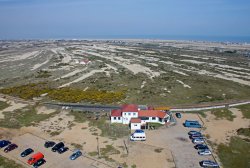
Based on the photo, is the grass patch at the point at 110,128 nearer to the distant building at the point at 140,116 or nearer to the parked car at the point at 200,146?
the distant building at the point at 140,116

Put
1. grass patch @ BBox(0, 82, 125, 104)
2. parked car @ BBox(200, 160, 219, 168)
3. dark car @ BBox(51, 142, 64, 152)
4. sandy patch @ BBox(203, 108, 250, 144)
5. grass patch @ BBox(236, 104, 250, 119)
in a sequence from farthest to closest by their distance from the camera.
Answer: grass patch @ BBox(0, 82, 125, 104) → grass patch @ BBox(236, 104, 250, 119) → sandy patch @ BBox(203, 108, 250, 144) → dark car @ BBox(51, 142, 64, 152) → parked car @ BBox(200, 160, 219, 168)

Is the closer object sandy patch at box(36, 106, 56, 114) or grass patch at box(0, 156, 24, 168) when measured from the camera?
grass patch at box(0, 156, 24, 168)

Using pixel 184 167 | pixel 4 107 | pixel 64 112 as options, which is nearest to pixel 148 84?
pixel 64 112

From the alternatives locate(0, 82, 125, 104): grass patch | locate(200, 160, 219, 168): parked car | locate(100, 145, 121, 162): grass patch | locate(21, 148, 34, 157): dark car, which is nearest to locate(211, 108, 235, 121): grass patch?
locate(200, 160, 219, 168): parked car

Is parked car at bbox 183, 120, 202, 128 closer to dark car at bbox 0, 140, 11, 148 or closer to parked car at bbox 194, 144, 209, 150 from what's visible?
parked car at bbox 194, 144, 209, 150

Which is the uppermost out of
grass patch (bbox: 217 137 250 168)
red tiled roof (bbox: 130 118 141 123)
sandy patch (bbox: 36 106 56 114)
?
red tiled roof (bbox: 130 118 141 123)

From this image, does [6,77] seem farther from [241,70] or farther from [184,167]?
[241,70]

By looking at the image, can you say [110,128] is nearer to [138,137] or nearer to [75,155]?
[138,137]

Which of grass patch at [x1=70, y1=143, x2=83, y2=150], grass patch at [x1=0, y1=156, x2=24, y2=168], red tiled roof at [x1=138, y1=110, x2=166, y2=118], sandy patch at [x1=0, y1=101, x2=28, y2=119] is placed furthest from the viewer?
sandy patch at [x1=0, y1=101, x2=28, y2=119]

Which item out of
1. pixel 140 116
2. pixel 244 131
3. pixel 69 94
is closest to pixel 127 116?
pixel 140 116
